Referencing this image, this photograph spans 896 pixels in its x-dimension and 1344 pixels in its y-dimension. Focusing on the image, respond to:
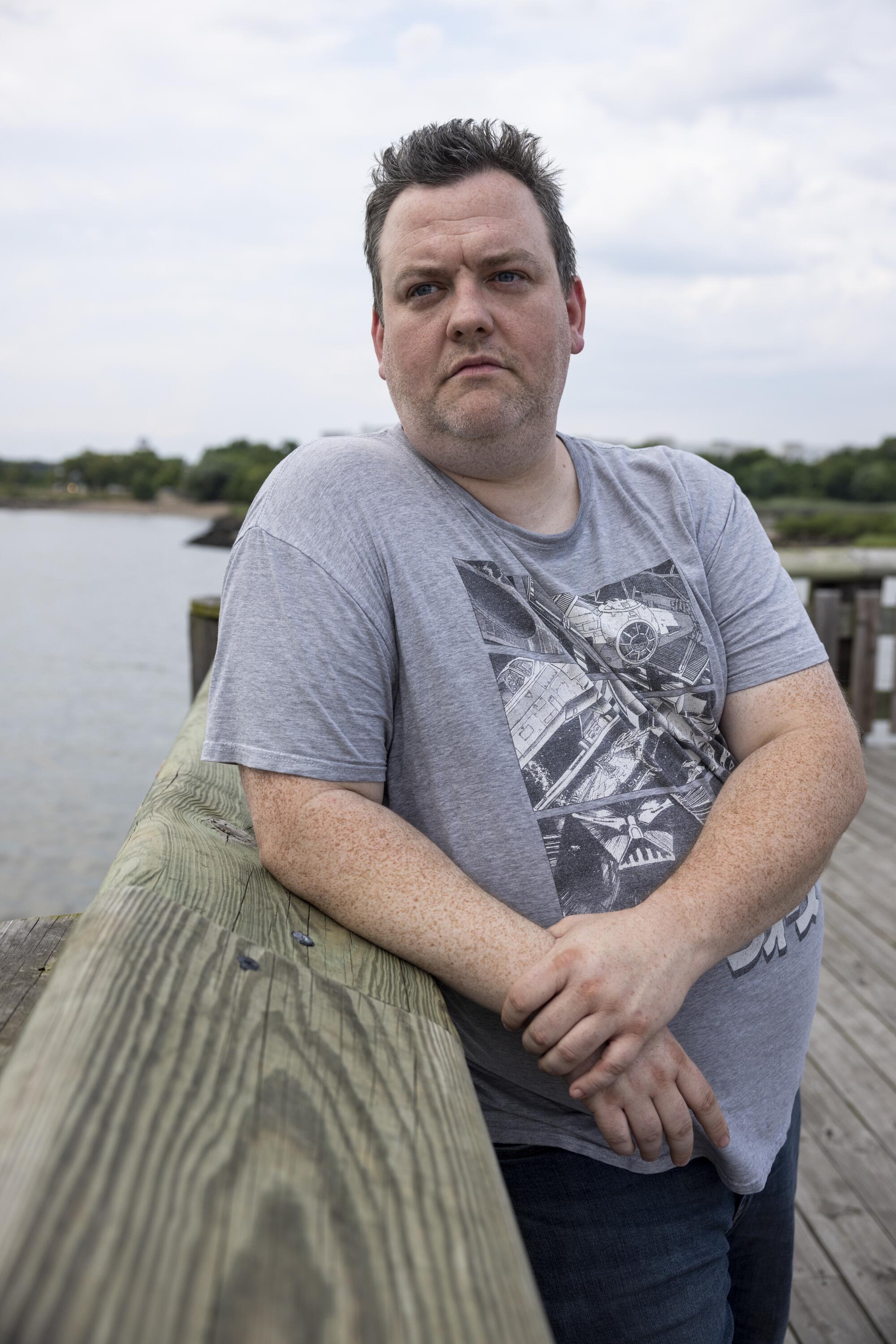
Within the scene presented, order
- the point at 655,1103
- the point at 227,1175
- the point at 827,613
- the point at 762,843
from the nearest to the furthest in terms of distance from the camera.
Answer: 1. the point at 227,1175
2. the point at 655,1103
3. the point at 762,843
4. the point at 827,613

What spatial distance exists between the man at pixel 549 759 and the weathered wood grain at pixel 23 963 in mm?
229

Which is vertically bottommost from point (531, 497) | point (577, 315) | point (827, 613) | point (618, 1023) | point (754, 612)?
point (827, 613)

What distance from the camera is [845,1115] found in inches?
84.7

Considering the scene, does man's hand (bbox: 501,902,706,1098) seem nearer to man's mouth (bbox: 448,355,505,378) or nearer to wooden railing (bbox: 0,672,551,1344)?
wooden railing (bbox: 0,672,551,1344)

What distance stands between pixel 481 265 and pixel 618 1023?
38.9 inches

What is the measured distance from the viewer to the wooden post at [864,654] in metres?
4.98

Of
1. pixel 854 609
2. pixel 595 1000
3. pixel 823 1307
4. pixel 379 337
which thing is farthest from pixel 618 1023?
pixel 854 609

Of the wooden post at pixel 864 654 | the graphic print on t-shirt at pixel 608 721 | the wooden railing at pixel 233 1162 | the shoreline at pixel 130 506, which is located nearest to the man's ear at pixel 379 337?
the graphic print on t-shirt at pixel 608 721

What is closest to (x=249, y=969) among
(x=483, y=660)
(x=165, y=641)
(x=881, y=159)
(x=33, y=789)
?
(x=483, y=660)

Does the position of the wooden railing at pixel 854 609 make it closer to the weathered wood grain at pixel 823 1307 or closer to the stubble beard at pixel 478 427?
the weathered wood grain at pixel 823 1307

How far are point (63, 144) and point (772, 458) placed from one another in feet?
41.1

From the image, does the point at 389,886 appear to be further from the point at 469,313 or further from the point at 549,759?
the point at 469,313

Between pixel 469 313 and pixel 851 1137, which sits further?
pixel 851 1137

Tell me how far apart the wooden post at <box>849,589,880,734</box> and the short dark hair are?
4.01m
